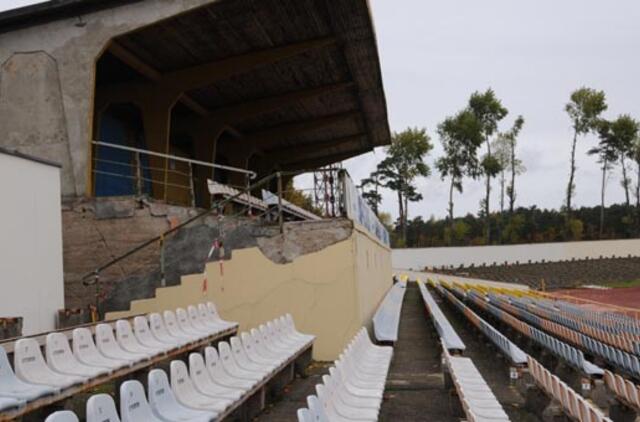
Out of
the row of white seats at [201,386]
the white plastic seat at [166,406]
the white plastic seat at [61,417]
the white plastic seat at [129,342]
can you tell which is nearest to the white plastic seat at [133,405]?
the row of white seats at [201,386]

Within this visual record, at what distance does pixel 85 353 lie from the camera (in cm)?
590

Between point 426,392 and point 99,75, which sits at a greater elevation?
point 99,75

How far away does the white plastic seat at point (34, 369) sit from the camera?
4.91 meters

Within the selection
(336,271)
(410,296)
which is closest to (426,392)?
(336,271)

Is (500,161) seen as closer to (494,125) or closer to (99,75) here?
(494,125)

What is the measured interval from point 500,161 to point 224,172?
36845 millimetres

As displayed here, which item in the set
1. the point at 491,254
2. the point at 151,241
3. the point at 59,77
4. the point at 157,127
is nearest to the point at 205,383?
the point at 151,241

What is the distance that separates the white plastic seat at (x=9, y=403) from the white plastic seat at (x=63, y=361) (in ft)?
3.36

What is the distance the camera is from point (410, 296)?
94.8ft

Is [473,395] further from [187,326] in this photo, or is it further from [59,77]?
[59,77]


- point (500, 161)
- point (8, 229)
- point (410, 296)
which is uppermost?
point (500, 161)

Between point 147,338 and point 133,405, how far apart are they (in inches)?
118

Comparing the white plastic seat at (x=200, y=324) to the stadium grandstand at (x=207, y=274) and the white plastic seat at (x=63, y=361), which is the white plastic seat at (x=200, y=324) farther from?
the white plastic seat at (x=63, y=361)

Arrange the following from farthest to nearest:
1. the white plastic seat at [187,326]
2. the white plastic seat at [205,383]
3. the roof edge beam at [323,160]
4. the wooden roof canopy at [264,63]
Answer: the roof edge beam at [323,160], the wooden roof canopy at [264,63], the white plastic seat at [187,326], the white plastic seat at [205,383]
